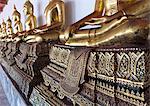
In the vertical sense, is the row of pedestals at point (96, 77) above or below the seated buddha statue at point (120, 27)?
below

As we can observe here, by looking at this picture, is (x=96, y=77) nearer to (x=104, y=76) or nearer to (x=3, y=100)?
(x=104, y=76)

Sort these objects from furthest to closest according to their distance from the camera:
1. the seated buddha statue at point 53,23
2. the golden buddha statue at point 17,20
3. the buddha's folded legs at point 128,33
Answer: the golden buddha statue at point 17,20 → the seated buddha statue at point 53,23 → the buddha's folded legs at point 128,33

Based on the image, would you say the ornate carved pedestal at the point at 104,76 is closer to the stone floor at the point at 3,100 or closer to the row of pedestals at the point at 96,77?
the row of pedestals at the point at 96,77

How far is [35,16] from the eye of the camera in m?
3.09

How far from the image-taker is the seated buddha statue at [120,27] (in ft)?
2.69

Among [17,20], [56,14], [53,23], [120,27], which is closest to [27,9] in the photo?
[56,14]

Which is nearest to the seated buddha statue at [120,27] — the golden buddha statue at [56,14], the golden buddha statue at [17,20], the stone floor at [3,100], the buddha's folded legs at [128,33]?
the buddha's folded legs at [128,33]

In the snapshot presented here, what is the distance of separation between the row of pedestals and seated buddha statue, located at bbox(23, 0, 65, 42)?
40 centimetres

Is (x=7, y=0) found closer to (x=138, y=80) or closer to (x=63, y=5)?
(x=63, y=5)

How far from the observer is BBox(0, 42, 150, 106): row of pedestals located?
0.68 meters

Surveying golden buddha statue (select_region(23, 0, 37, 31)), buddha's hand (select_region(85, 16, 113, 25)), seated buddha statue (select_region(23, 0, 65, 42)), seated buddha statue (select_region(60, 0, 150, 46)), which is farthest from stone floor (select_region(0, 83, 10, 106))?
buddha's hand (select_region(85, 16, 113, 25))

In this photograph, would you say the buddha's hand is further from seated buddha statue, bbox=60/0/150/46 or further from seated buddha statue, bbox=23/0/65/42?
seated buddha statue, bbox=23/0/65/42

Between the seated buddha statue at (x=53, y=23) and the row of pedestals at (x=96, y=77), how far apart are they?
1.32 ft

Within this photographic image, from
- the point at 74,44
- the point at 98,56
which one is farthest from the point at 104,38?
the point at 74,44
